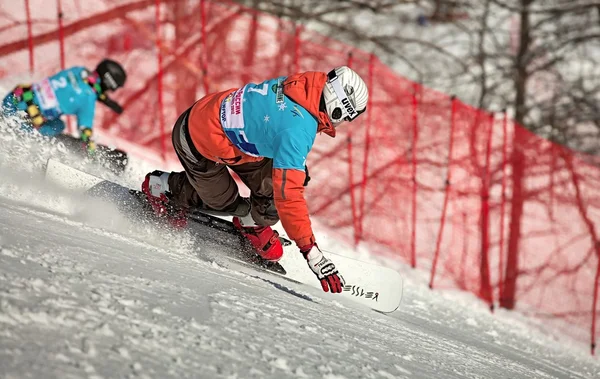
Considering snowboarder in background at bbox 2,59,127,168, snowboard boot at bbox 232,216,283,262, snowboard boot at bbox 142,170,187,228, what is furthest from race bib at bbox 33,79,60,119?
snowboard boot at bbox 232,216,283,262

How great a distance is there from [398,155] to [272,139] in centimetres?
440

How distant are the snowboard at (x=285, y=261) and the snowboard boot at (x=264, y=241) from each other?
0.05 metres

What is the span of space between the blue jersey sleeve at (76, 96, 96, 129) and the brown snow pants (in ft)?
7.38

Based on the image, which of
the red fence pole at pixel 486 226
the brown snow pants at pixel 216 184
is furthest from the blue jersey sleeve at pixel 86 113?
the red fence pole at pixel 486 226

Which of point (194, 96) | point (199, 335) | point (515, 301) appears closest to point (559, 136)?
point (515, 301)

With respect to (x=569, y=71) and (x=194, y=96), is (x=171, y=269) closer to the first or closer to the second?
(x=194, y=96)

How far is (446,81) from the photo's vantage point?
45.1 feet

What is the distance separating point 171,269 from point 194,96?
540 cm

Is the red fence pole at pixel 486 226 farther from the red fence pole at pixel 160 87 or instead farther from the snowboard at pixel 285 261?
the red fence pole at pixel 160 87

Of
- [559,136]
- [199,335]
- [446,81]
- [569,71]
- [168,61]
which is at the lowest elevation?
[199,335]

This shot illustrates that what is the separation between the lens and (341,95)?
3551 millimetres

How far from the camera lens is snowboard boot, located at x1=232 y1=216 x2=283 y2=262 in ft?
14.5

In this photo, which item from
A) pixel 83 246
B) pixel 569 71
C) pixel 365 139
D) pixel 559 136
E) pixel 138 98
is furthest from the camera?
Result: pixel 569 71

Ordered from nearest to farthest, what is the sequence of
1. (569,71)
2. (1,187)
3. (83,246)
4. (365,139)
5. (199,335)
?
(199,335) → (83,246) → (1,187) → (365,139) → (569,71)
